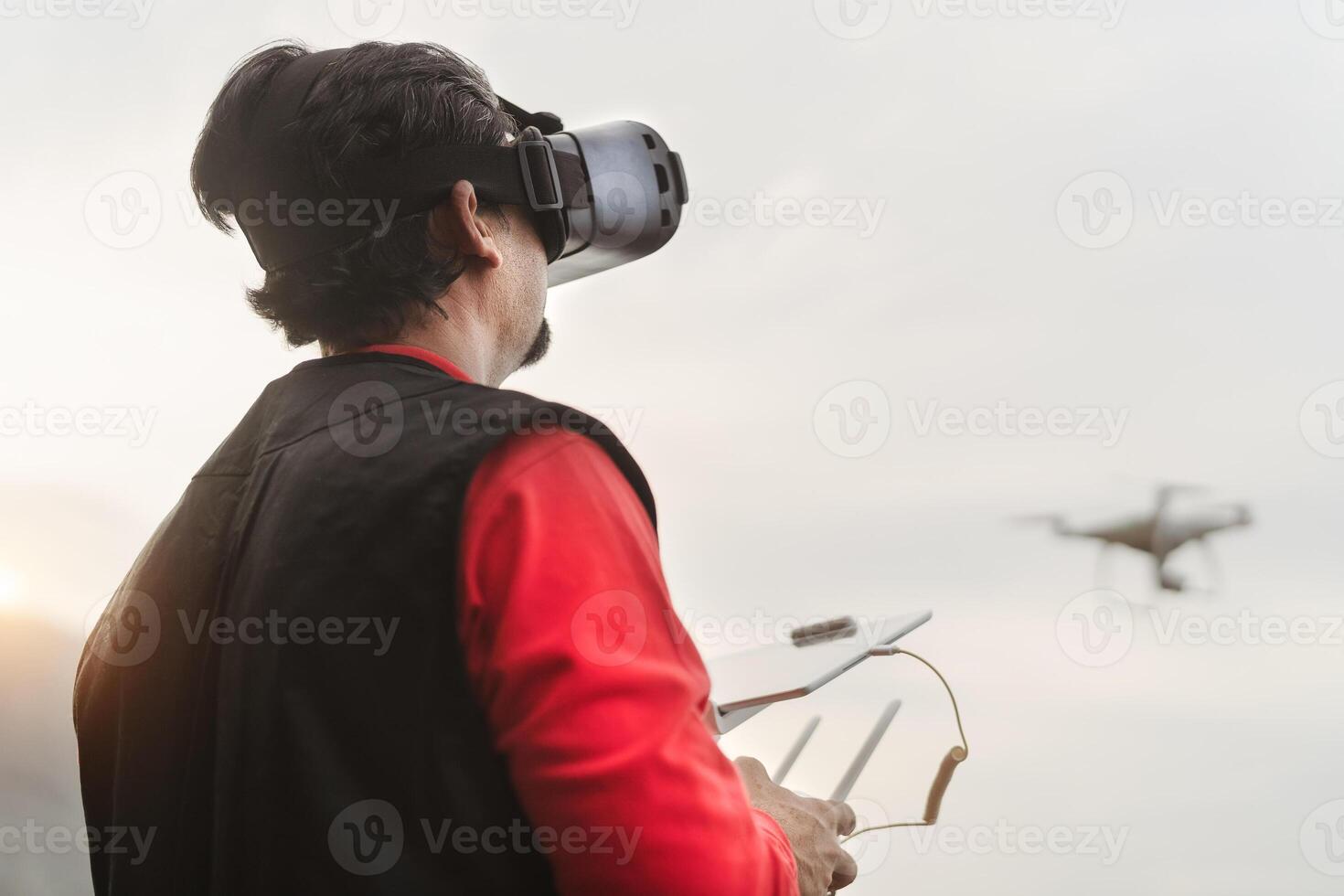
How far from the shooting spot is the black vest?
2.13 feet

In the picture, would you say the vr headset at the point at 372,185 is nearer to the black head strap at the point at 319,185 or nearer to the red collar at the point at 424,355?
the black head strap at the point at 319,185

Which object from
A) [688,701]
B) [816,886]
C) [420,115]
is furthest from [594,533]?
[420,115]

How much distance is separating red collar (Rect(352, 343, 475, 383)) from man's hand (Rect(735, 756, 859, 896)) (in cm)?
41

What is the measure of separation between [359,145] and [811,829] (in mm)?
714

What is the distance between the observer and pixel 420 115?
941 mm

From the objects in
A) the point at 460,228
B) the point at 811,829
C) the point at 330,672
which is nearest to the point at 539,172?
the point at 460,228

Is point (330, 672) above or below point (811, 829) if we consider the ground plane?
above

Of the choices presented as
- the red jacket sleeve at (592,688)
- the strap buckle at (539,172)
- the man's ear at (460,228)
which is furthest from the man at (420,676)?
the strap buckle at (539,172)

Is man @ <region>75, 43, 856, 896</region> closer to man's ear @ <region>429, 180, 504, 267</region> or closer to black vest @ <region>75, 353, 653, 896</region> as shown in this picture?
black vest @ <region>75, 353, 653, 896</region>

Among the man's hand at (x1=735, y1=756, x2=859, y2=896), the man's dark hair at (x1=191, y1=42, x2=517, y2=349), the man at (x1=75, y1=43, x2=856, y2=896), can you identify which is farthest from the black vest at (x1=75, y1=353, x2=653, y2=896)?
the man's hand at (x1=735, y1=756, x2=859, y2=896)

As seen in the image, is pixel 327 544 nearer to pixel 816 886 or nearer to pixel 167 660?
pixel 167 660

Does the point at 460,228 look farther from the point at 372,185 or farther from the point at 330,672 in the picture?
the point at 330,672

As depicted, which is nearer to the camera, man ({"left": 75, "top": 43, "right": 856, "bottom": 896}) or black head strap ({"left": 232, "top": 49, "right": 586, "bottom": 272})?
man ({"left": 75, "top": 43, "right": 856, "bottom": 896})

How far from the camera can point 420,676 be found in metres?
0.65
